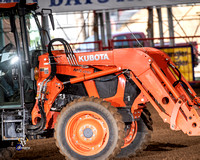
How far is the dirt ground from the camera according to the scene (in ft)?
20.3

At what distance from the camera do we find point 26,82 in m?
6.45

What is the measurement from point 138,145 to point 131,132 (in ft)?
0.80

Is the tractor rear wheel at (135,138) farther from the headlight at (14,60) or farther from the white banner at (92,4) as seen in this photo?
the white banner at (92,4)

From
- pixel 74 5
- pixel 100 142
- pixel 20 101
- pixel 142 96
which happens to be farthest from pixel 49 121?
pixel 74 5

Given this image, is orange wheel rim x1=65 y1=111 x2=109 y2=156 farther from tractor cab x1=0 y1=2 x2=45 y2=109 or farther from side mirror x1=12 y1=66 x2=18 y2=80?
side mirror x1=12 y1=66 x2=18 y2=80

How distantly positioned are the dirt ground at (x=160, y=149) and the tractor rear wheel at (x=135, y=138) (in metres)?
0.15

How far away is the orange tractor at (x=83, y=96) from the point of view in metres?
5.82

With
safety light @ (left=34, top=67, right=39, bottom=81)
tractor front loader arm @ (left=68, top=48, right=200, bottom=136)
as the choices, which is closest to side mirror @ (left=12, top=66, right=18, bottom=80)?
safety light @ (left=34, top=67, right=39, bottom=81)

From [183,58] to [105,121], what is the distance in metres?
10.5

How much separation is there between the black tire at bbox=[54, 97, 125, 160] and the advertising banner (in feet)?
33.6

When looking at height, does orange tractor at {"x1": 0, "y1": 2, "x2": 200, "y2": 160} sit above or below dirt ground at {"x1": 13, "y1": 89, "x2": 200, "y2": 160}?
above

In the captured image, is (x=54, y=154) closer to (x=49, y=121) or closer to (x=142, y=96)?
(x=49, y=121)

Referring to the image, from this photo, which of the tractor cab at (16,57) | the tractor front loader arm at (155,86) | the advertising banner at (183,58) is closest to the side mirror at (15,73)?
the tractor cab at (16,57)

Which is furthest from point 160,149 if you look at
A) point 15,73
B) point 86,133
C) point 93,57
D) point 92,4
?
point 92,4
